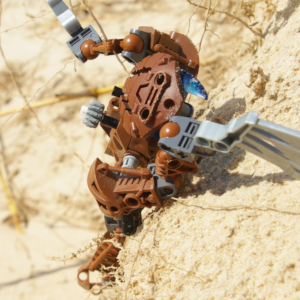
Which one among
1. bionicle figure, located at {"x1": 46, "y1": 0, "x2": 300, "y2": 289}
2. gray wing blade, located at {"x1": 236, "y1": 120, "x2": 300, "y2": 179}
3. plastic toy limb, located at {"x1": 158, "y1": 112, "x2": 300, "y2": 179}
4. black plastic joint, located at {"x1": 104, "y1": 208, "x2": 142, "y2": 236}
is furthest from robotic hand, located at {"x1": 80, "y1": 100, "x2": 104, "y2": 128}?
gray wing blade, located at {"x1": 236, "y1": 120, "x2": 300, "y2": 179}

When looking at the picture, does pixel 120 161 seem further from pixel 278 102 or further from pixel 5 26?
pixel 5 26

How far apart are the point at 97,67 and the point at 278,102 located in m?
1.65

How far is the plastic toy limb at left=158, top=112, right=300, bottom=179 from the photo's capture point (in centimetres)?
77

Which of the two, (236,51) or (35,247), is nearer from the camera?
(236,51)

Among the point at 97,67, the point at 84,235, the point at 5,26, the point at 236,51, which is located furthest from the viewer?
the point at 5,26

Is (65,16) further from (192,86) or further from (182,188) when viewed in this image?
(182,188)

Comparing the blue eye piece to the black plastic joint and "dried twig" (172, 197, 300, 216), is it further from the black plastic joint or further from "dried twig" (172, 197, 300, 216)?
the black plastic joint

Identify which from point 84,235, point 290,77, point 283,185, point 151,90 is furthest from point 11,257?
point 290,77

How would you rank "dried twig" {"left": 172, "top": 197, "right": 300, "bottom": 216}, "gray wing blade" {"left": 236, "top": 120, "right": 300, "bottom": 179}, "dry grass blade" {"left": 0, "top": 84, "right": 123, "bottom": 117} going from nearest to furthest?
1. "gray wing blade" {"left": 236, "top": 120, "right": 300, "bottom": 179}
2. "dried twig" {"left": 172, "top": 197, "right": 300, "bottom": 216}
3. "dry grass blade" {"left": 0, "top": 84, "right": 123, "bottom": 117}

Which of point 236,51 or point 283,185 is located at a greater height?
point 236,51

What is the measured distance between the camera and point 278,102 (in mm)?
1122

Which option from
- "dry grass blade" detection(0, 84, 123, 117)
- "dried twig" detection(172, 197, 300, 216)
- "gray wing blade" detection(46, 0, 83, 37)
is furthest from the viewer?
"dry grass blade" detection(0, 84, 123, 117)

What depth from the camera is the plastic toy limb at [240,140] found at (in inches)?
30.2

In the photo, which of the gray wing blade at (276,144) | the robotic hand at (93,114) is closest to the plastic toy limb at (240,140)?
the gray wing blade at (276,144)
